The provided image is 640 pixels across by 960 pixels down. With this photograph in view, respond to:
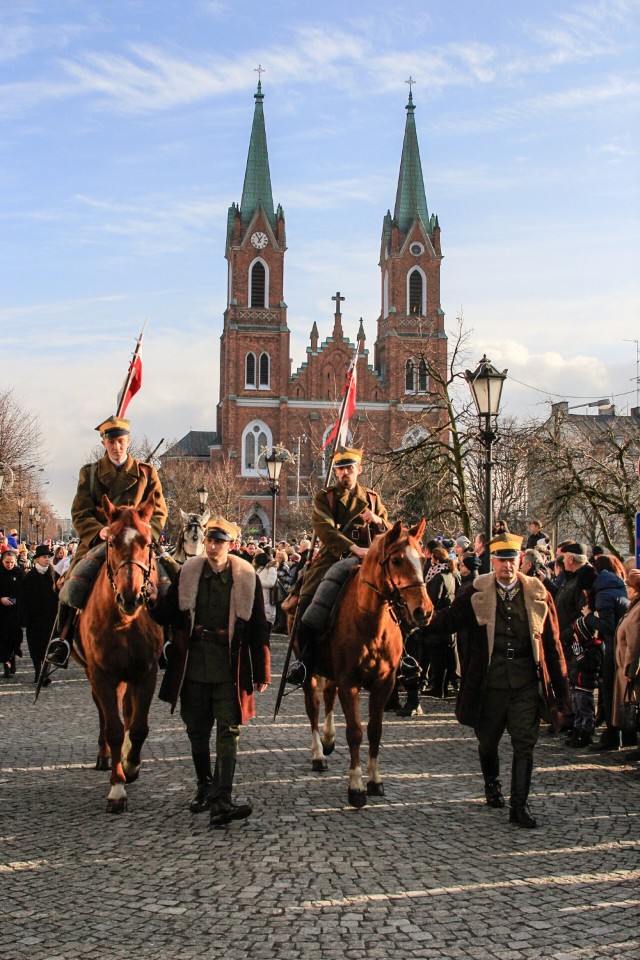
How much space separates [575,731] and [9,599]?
996 cm

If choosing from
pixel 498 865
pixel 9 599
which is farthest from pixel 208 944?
pixel 9 599

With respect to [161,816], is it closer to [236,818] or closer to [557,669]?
[236,818]

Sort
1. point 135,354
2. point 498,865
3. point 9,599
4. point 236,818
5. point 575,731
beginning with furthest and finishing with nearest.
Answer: point 9,599 → point 135,354 → point 575,731 → point 236,818 → point 498,865

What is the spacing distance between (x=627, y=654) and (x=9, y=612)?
10682 mm

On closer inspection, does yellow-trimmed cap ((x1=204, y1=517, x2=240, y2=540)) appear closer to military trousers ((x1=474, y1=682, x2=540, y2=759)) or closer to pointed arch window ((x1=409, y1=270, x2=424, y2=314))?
military trousers ((x1=474, y1=682, x2=540, y2=759))

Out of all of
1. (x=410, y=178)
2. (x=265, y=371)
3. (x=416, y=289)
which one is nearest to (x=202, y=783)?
(x=265, y=371)

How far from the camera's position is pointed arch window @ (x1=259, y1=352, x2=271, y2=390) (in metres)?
80.0

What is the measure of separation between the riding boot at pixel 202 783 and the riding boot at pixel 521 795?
7.55ft

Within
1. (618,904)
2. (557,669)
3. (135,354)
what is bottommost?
(618,904)

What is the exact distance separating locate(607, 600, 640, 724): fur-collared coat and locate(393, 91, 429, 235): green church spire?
74.9m

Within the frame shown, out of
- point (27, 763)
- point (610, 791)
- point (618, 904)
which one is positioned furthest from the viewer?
point (27, 763)

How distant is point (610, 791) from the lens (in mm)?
8680

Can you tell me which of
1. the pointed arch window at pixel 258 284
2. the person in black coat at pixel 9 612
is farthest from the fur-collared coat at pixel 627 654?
the pointed arch window at pixel 258 284

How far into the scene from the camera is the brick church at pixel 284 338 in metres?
79.1
